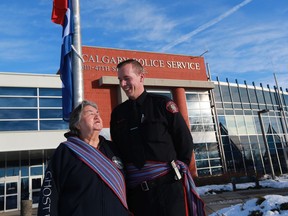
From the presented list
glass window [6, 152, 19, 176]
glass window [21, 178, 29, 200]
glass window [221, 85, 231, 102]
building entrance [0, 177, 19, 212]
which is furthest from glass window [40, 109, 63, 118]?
glass window [221, 85, 231, 102]

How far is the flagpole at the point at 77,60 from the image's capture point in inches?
189

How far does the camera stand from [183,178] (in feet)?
8.53

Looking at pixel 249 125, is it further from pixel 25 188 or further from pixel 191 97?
pixel 25 188

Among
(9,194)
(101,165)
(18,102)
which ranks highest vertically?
(18,102)

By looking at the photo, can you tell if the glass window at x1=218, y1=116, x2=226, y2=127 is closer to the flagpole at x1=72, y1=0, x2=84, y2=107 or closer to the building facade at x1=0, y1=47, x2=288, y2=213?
the building facade at x1=0, y1=47, x2=288, y2=213

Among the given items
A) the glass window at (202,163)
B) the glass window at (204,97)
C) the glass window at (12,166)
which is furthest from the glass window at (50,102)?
the glass window at (204,97)

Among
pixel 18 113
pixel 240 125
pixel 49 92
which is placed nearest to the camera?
pixel 18 113

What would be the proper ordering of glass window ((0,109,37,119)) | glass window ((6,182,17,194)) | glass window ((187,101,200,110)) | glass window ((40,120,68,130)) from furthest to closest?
glass window ((187,101,200,110))
glass window ((40,120,68,130))
glass window ((6,182,17,194))
glass window ((0,109,37,119))

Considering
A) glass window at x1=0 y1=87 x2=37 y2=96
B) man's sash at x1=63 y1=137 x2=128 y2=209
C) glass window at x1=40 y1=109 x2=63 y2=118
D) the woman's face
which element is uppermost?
glass window at x1=0 y1=87 x2=37 y2=96

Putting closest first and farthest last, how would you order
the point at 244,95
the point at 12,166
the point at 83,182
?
the point at 83,182 → the point at 12,166 → the point at 244,95

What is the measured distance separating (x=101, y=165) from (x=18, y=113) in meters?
18.3

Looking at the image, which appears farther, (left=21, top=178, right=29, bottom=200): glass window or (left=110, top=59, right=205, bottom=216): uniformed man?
(left=21, top=178, right=29, bottom=200): glass window

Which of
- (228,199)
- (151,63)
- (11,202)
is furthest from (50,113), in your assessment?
(228,199)

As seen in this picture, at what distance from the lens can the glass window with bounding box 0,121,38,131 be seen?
18233 millimetres
